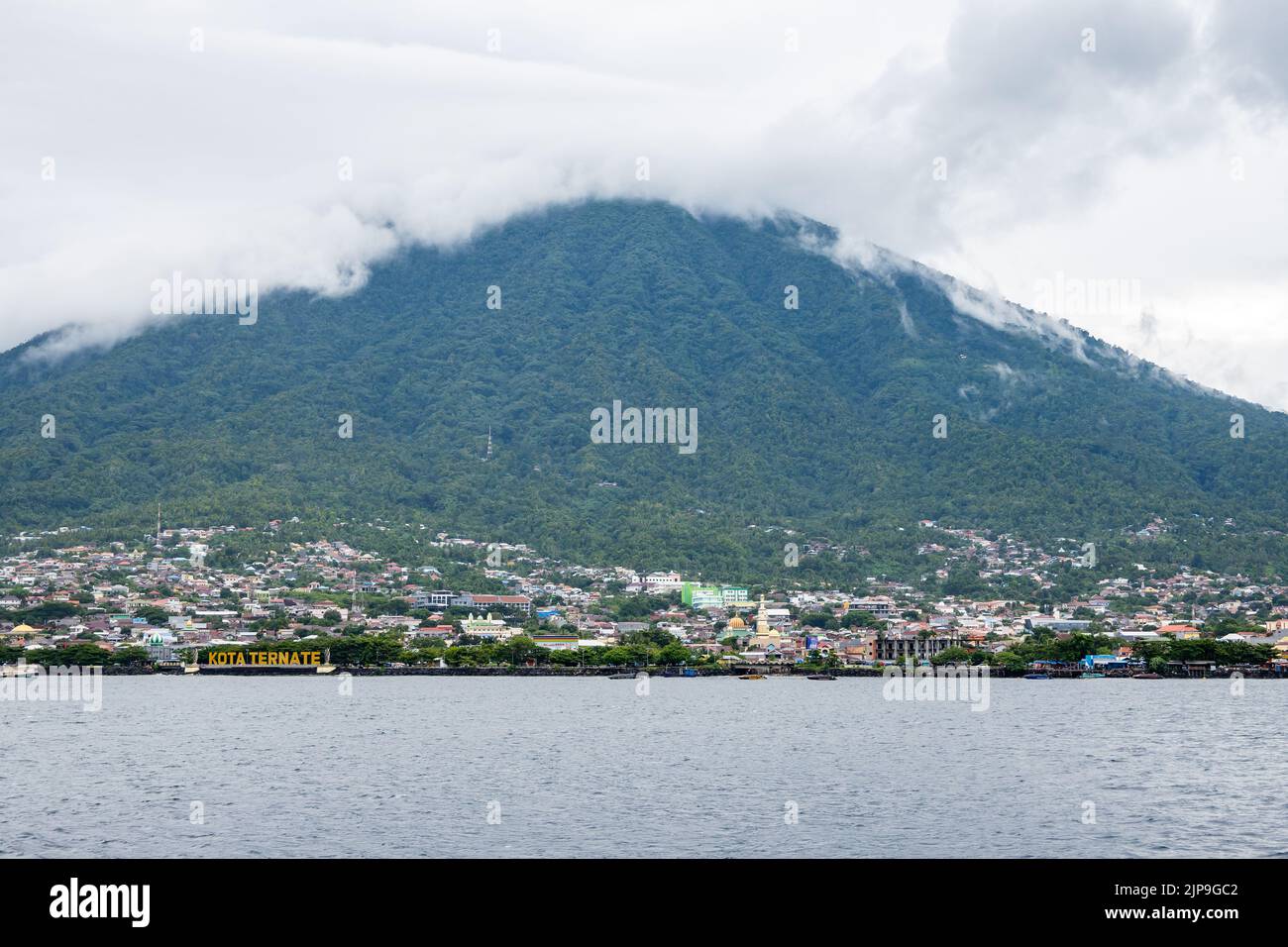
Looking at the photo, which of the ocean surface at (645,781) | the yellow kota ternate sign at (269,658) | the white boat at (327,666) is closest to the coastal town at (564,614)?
the yellow kota ternate sign at (269,658)

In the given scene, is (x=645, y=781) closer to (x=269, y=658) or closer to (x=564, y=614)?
(x=269, y=658)

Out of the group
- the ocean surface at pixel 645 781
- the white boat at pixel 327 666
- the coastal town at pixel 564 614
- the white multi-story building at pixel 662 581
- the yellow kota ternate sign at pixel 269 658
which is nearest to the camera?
the ocean surface at pixel 645 781

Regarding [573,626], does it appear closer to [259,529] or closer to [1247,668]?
[259,529]

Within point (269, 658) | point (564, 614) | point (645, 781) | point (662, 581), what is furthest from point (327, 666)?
point (645, 781)

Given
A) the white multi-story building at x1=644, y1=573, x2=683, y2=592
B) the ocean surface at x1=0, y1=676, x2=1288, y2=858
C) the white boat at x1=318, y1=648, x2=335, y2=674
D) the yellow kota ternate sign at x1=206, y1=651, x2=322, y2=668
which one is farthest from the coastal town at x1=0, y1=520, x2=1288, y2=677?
the ocean surface at x1=0, y1=676, x2=1288, y2=858

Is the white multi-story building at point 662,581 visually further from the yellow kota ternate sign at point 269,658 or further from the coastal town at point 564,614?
the yellow kota ternate sign at point 269,658

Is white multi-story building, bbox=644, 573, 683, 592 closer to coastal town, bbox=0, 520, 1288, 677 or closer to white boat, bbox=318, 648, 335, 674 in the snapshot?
coastal town, bbox=0, 520, 1288, 677

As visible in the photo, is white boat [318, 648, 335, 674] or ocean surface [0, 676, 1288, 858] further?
white boat [318, 648, 335, 674]
